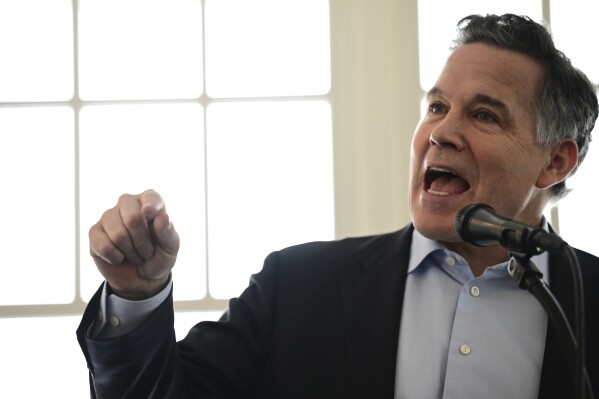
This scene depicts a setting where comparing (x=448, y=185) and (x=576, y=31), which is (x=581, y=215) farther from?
(x=448, y=185)

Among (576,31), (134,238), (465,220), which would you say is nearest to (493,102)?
(465,220)

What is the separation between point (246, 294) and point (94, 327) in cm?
41

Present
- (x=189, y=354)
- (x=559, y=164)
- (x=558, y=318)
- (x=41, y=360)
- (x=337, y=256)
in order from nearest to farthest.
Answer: (x=558, y=318)
(x=189, y=354)
(x=337, y=256)
(x=559, y=164)
(x=41, y=360)

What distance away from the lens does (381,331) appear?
156 centimetres

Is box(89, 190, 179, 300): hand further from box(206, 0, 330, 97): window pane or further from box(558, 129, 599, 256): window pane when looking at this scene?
box(558, 129, 599, 256): window pane

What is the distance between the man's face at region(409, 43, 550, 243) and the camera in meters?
1.61

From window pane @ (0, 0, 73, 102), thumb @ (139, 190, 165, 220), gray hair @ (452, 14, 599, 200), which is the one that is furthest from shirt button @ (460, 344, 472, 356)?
window pane @ (0, 0, 73, 102)

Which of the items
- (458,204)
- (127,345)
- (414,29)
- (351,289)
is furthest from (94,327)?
(414,29)

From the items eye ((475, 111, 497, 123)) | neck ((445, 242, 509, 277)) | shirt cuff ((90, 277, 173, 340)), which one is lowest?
shirt cuff ((90, 277, 173, 340))

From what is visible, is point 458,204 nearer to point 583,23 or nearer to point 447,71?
point 447,71

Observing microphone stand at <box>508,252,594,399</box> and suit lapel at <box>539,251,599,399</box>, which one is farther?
suit lapel at <box>539,251,599,399</box>

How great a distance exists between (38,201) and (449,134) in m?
1.15

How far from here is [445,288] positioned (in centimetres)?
164

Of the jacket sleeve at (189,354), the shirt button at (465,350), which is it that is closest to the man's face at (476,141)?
the shirt button at (465,350)
